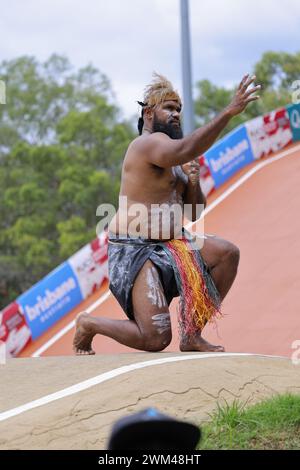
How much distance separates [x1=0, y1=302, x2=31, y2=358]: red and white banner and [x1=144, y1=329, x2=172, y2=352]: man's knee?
526cm

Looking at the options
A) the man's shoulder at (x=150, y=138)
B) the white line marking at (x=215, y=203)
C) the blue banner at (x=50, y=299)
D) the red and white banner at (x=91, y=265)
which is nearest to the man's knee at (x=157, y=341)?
the man's shoulder at (x=150, y=138)

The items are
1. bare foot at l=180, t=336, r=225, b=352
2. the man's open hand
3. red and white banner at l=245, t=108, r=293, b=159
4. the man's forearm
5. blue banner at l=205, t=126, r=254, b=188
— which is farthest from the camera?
red and white banner at l=245, t=108, r=293, b=159

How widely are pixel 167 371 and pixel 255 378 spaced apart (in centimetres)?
45

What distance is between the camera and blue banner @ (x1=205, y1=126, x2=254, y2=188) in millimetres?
13836

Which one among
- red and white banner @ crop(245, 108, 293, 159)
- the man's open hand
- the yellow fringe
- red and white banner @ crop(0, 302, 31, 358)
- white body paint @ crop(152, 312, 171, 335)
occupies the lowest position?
red and white banner @ crop(0, 302, 31, 358)

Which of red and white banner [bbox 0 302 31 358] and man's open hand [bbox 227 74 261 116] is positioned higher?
man's open hand [bbox 227 74 261 116]

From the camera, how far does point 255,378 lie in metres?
4.55

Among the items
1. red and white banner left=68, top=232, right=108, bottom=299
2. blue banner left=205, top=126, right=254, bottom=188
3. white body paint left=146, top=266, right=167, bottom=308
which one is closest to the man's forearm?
white body paint left=146, top=266, right=167, bottom=308

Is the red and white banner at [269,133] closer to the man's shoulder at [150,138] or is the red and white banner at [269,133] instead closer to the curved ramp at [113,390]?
the man's shoulder at [150,138]

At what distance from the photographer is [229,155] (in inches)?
560

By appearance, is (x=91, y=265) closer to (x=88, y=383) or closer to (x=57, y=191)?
(x=88, y=383)

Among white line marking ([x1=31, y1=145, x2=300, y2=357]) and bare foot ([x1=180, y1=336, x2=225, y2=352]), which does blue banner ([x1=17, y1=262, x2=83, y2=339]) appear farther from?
bare foot ([x1=180, y1=336, x2=225, y2=352])

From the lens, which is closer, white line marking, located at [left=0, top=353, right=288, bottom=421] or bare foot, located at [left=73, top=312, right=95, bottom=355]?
white line marking, located at [left=0, top=353, right=288, bottom=421]
